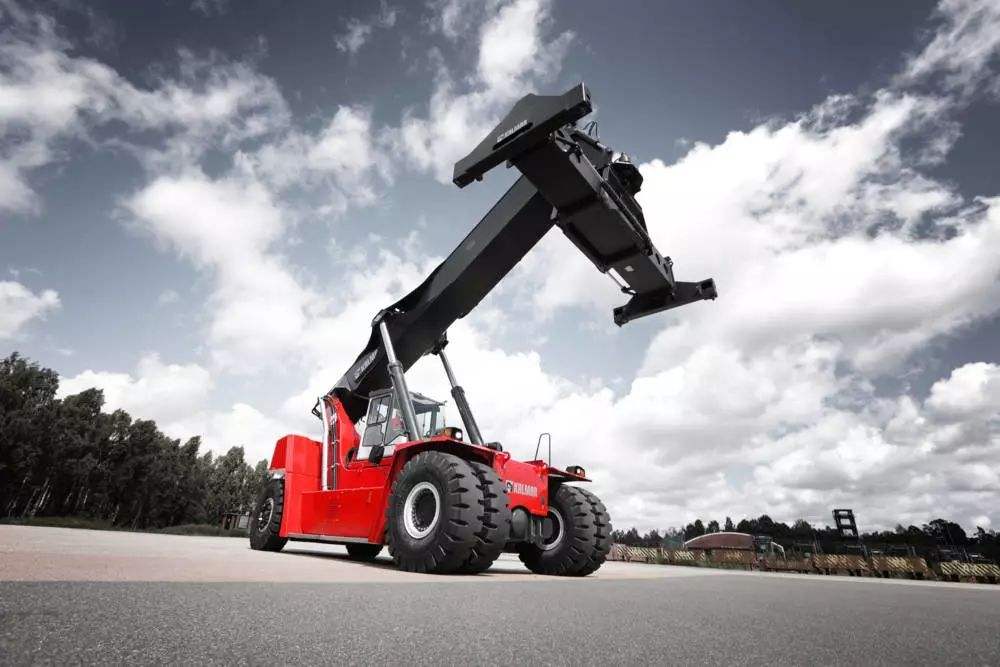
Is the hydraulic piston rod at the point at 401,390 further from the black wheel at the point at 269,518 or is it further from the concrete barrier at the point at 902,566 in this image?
the concrete barrier at the point at 902,566

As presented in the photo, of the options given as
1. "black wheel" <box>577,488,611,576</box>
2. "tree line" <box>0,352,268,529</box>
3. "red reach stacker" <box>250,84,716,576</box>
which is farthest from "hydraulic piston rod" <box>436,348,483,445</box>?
"tree line" <box>0,352,268,529</box>

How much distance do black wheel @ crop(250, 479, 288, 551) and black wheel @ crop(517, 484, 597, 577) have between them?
14.0 feet

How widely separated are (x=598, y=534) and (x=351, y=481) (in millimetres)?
3791

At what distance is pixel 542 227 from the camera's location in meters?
6.91

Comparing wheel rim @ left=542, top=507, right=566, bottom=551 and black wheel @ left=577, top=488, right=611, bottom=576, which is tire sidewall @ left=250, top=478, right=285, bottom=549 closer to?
wheel rim @ left=542, top=507, right=566, bottom=551

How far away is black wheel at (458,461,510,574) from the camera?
5375mm

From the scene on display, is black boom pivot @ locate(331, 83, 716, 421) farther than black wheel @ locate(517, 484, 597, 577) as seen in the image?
No

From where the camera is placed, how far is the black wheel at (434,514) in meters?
5.30

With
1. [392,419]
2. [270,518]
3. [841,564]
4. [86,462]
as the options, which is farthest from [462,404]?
[86,462]

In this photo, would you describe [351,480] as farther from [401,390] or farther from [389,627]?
[389,627]

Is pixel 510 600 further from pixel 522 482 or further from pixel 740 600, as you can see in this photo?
pixel 522 482

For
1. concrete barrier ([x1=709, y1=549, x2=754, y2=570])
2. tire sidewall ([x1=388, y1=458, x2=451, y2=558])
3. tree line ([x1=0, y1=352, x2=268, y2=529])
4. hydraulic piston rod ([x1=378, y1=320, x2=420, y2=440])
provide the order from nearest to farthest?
tire sidewall ([x1=388, y1=458, x2=451, y2=558]), hydraulic piston rod ([x1=378, y1=320, x2=420, y2=440]), concrete barrier ([x1=709, y1=549, x2=754, y2=570]), tree line ([x1=0, y1=352, x2=268, y2=529])

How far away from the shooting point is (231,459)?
65.4 m

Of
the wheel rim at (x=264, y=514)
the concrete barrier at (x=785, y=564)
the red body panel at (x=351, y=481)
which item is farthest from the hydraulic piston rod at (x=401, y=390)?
the concrete barrier at (x=785, y=564)
